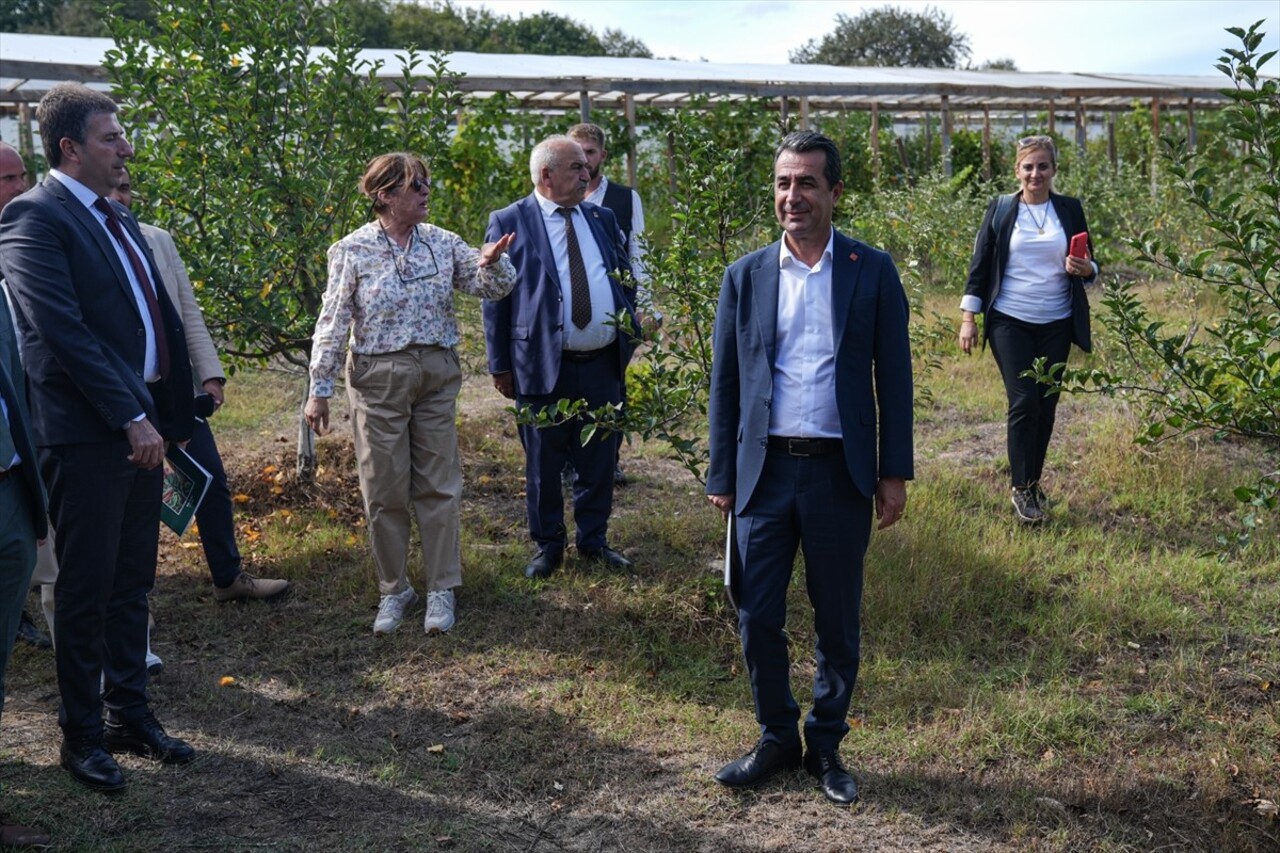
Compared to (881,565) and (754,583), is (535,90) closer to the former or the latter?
(881,565)

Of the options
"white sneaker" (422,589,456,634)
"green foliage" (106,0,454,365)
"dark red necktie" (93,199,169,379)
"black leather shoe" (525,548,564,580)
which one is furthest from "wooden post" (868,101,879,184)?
"dark red necktie" (93,199,169,379)

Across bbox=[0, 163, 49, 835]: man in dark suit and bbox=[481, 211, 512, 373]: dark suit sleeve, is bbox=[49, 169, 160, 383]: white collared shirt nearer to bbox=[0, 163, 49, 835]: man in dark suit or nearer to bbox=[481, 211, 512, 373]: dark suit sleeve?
bbox=[0, 163, 49, 835]: man in dark suit

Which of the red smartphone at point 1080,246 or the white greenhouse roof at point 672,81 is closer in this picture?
the red smartphone at point 1080,246

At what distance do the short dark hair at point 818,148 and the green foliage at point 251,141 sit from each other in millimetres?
3337

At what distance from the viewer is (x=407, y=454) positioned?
5.50 m

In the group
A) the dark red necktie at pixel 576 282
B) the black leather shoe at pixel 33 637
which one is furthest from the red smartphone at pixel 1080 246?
the black leather shoe at pixel 33 637

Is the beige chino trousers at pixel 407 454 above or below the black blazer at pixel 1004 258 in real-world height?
below

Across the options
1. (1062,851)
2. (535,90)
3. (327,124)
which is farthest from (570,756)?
(535,90)

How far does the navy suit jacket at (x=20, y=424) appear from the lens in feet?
12.0

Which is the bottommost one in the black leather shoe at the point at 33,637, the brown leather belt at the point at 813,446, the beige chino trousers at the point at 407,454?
the black leather shoe at the point at 33,637

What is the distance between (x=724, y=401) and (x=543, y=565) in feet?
7.44

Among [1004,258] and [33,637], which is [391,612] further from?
[1004,258]

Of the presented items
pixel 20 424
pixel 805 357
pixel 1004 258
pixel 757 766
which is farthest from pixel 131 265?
pixel 1004 258

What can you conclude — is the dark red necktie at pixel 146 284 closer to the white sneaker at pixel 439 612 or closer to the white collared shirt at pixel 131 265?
the white collared shirt at pixel 131 265
